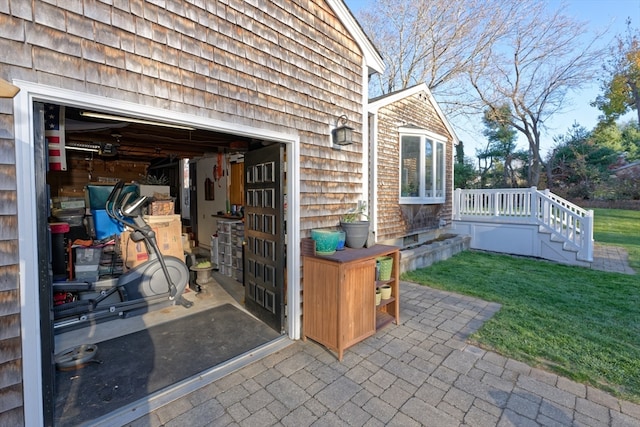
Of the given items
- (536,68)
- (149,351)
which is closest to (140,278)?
(149,351)

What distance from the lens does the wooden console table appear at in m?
2.76

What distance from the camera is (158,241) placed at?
15.2 ft

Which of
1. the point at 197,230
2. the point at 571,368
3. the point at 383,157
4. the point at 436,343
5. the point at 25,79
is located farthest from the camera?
the point at 197,230

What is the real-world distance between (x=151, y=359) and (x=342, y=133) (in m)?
3.11

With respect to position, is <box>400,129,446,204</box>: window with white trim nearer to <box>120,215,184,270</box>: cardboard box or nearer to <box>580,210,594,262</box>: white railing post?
<box>580,210,594,262</box>: white railing post

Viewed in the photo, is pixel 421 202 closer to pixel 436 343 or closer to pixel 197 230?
pixel 436 343

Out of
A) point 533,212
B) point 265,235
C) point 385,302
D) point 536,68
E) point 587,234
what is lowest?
point 385,302

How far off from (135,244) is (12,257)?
9.52ft

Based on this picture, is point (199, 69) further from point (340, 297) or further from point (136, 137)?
point (136, 137)

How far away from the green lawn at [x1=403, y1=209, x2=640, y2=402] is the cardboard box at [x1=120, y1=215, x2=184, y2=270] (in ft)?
14.0

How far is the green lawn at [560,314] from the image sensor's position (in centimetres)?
263

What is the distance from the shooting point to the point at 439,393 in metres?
2.30

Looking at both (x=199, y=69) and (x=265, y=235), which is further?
(x=265, y=235)

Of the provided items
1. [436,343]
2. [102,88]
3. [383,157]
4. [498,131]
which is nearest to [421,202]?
[383,157]
